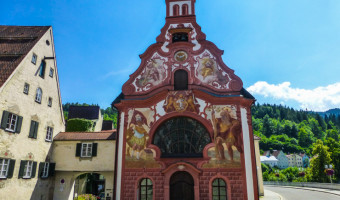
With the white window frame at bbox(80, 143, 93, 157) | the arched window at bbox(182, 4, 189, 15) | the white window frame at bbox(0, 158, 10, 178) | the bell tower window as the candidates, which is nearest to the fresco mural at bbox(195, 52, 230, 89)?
the bell tower window

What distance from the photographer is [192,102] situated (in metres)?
17.7

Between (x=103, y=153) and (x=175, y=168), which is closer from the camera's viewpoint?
(x=175, y=168)

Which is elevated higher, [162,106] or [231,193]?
[162,106]

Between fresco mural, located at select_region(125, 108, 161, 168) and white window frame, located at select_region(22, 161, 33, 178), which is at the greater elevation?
fresco mural, located at select_region(125, 108, 161, 168)

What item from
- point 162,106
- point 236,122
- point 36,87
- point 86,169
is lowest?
point 86,169

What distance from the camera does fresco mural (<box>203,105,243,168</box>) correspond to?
640 inches

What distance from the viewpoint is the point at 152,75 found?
63.0 feet

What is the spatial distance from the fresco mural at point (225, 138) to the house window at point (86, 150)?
961cm

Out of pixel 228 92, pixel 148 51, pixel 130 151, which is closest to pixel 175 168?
pixel 130 151

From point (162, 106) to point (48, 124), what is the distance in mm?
10090

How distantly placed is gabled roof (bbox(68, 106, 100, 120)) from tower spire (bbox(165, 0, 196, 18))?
69.4ft

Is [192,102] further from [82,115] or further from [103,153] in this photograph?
[82,115]

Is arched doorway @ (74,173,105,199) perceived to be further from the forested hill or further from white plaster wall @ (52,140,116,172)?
the forested hill

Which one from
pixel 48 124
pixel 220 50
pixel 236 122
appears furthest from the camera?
pixel 48 124
